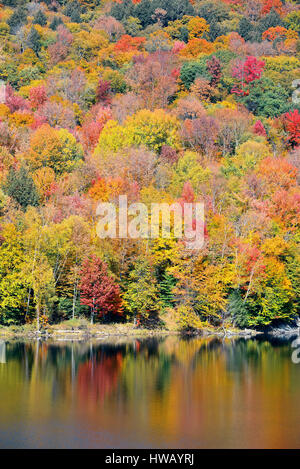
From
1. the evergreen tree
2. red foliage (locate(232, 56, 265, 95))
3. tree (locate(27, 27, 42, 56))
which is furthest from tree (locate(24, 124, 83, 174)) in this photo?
the evergreen tree

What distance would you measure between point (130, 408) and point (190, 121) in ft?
207

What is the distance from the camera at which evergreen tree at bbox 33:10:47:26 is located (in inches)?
5346

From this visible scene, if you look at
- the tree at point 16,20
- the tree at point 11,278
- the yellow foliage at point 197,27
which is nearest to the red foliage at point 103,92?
the tree at point 16,20

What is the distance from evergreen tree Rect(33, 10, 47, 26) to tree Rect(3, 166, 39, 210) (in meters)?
79.7

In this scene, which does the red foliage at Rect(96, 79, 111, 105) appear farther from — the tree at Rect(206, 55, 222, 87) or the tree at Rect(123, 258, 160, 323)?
the tree at Rect(123, 258, 160, 323)

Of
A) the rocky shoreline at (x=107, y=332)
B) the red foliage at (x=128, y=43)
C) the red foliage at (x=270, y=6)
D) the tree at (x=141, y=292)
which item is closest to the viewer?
the rocky shoreline at (x=107, y=332)

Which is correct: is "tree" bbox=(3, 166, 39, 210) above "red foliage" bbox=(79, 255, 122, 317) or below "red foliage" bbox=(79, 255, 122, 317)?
above

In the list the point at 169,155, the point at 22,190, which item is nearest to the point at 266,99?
the point at 169,155

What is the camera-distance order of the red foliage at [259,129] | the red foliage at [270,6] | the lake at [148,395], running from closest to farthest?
1. the lake at [148,395]
2. the red foliage at [259,129]
3. the red foliage at [270,6]

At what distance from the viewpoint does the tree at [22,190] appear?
64.6 m

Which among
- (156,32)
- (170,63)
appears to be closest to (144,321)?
(170,63)

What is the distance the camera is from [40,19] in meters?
136

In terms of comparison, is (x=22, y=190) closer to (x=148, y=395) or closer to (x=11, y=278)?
(x=11, y=278)

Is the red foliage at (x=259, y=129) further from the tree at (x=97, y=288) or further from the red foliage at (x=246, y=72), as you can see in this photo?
the tree at (x=97, y=288)
